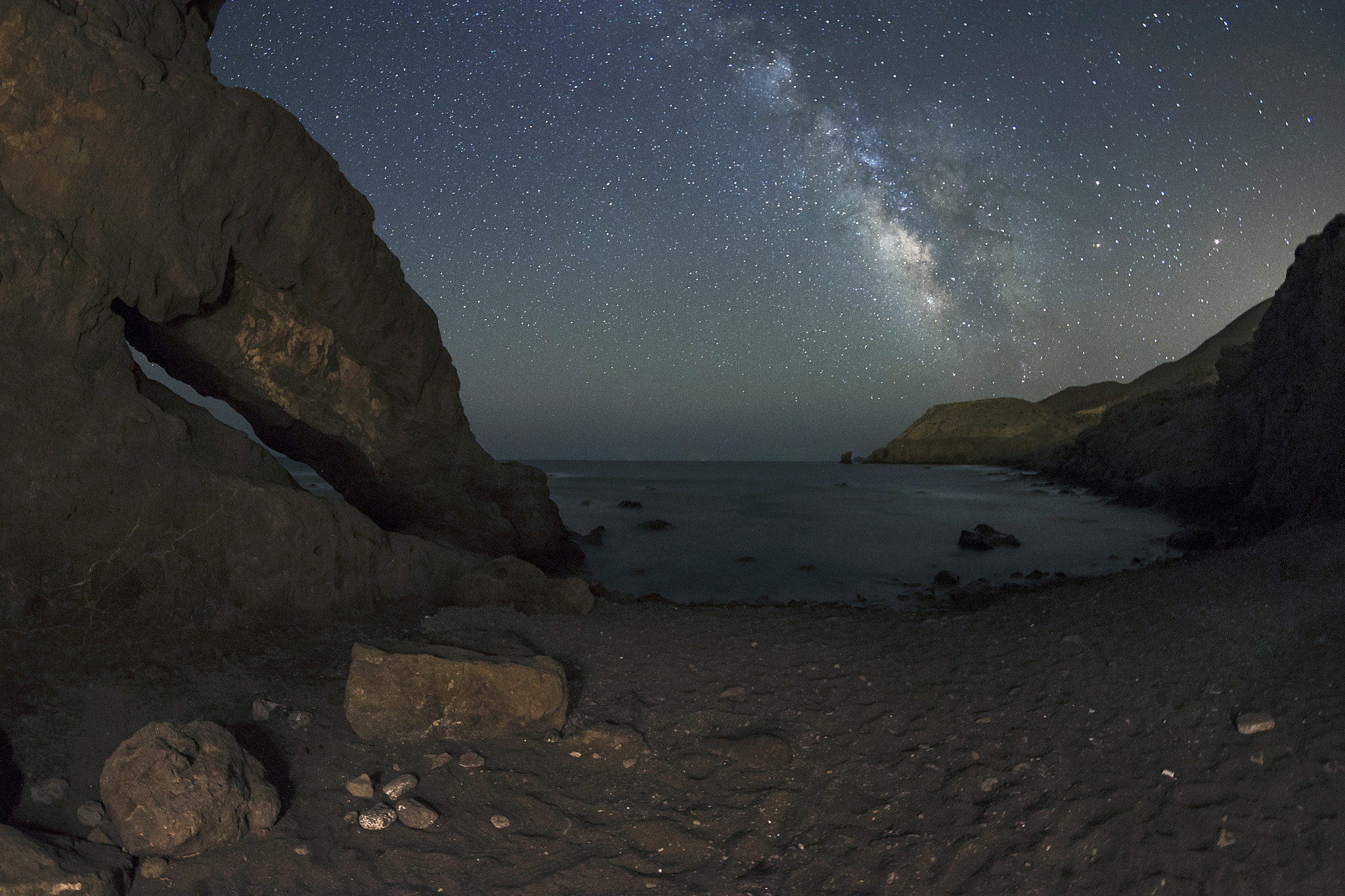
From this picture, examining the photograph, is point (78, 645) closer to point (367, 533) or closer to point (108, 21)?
point (367, 533)

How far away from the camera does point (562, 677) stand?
4.46 m

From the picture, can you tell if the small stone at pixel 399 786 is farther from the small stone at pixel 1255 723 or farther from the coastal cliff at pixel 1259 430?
the coastal cliff at pixel 1259 430

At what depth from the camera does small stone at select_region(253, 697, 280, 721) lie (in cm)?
404

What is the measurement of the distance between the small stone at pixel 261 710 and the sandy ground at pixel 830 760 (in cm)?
5

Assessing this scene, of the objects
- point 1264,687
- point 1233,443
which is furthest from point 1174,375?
point 1264,687

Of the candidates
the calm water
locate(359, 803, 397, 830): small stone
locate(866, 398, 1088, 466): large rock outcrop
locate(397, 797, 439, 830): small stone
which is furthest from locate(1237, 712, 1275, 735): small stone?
locate(866, 398, 1088, 466): large rock outcrop

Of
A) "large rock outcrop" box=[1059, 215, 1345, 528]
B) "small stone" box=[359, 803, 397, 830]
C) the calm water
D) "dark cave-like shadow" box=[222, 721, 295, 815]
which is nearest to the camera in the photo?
"small stone" box=[359, 803, 397, 830]

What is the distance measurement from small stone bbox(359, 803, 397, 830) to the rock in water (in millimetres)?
385

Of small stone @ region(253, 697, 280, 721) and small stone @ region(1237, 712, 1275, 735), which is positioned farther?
small stone @ region(253, 697, 280, 721)

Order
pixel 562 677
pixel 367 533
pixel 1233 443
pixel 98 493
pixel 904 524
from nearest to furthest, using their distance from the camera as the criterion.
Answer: pixel 562 677 → pixel 98 493 → pixel 367 533 → pixel 1233 443 → pixel 904 524

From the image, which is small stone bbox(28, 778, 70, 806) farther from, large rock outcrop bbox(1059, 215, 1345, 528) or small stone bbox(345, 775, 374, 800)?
large rock outcrop bbox(1059, 215, 1345, 528)

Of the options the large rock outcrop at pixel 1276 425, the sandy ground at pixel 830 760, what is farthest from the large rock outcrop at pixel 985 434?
the sandy ground at pixel 830 760

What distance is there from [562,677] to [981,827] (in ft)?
8.51

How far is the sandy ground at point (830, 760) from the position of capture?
2848 millimetres
